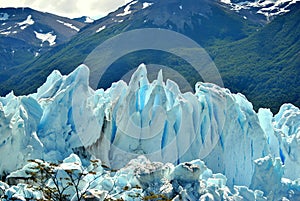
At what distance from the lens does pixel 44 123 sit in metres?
19.5

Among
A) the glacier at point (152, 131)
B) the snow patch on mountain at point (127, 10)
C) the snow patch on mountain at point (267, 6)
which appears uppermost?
the glacier at point (152, 131)

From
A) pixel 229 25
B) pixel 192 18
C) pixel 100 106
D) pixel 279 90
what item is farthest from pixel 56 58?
pixel 100 106

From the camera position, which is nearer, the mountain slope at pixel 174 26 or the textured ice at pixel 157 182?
the textured ice at pixel 157 182

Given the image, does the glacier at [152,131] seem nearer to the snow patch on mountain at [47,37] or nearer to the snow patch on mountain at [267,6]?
the snow patch on mountain at [267,6]

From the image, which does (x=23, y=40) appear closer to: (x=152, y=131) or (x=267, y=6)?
(x=267, y=6)

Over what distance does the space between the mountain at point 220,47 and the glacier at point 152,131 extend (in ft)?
151

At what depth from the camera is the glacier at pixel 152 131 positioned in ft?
62.0

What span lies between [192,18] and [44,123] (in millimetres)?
116106

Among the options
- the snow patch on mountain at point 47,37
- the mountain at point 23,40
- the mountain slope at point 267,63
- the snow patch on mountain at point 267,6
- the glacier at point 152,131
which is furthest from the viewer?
the snow patch on mountain at point 47,37

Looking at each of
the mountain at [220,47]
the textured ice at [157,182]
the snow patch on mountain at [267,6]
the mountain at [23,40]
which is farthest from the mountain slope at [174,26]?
the textured ice at [157,182]

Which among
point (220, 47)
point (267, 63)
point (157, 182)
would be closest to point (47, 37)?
point (220, 47)

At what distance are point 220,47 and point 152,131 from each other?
93513 mm

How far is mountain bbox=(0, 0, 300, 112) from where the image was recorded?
85500 millimetres

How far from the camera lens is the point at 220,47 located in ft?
369
